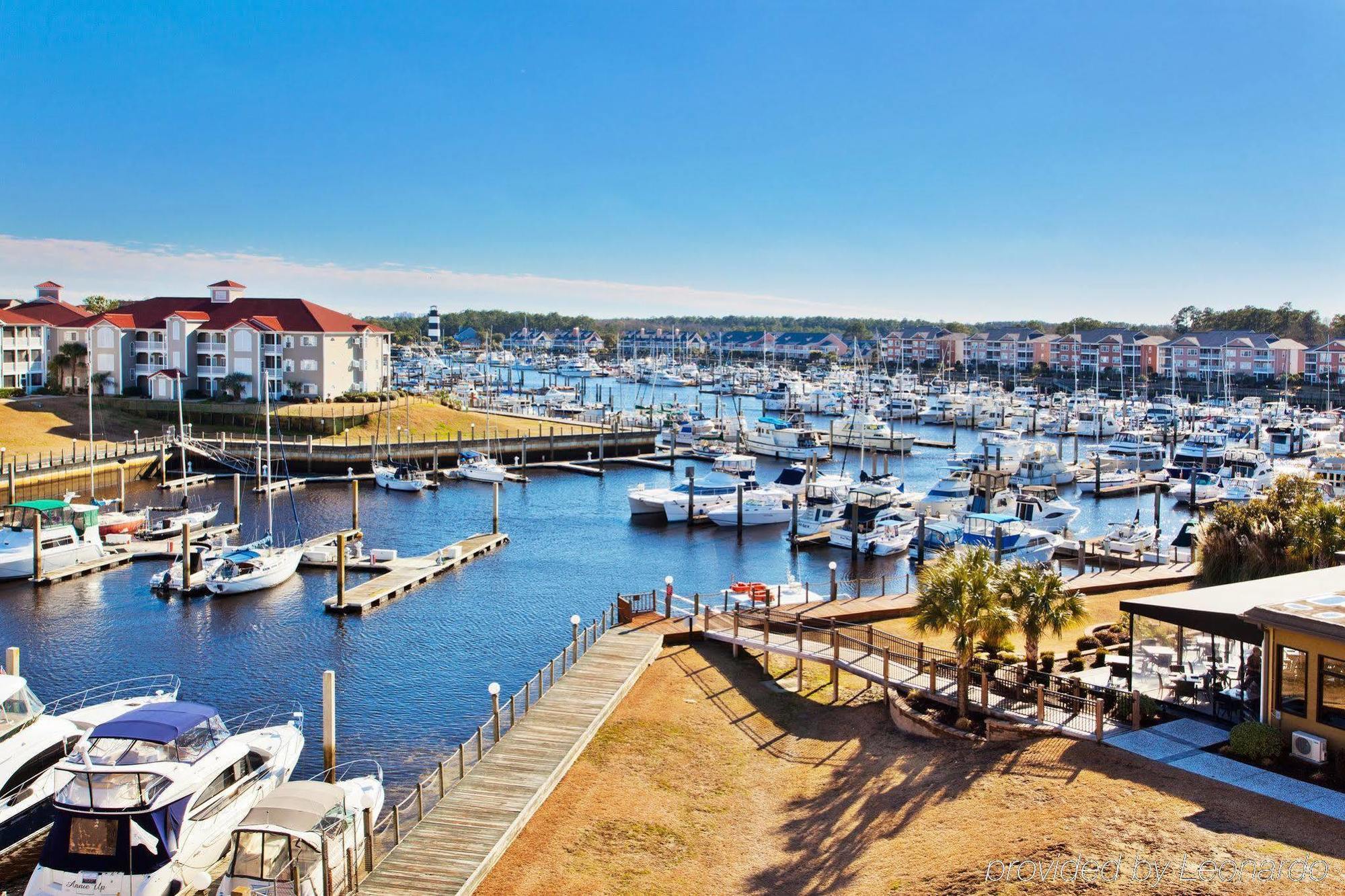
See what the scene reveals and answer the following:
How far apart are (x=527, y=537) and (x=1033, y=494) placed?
2715 centimetres

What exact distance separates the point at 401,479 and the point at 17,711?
160 feet

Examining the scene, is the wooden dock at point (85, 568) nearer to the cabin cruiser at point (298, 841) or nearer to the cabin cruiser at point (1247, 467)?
the cabin cruiser at point (298, 841)

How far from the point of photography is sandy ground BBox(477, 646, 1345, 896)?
50.1 ft

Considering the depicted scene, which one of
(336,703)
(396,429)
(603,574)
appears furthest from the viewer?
(396,429)

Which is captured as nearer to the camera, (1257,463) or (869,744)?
(869,744)

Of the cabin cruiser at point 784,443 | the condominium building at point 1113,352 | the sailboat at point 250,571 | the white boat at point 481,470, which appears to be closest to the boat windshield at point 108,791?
the sailboat at point 250,571

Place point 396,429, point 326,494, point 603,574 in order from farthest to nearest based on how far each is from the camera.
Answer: point 396,429
point 326,494
point 603,574

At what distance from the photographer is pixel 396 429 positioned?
85500mm

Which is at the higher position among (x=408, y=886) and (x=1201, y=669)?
(x=1201, y=669)

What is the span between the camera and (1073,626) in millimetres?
23656

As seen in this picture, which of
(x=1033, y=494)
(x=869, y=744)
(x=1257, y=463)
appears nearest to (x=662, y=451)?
(x=1033, y=494)

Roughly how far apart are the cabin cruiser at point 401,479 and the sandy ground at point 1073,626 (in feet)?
147

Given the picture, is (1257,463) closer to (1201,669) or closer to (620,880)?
(1201,669)

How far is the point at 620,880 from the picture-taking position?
17.6m
